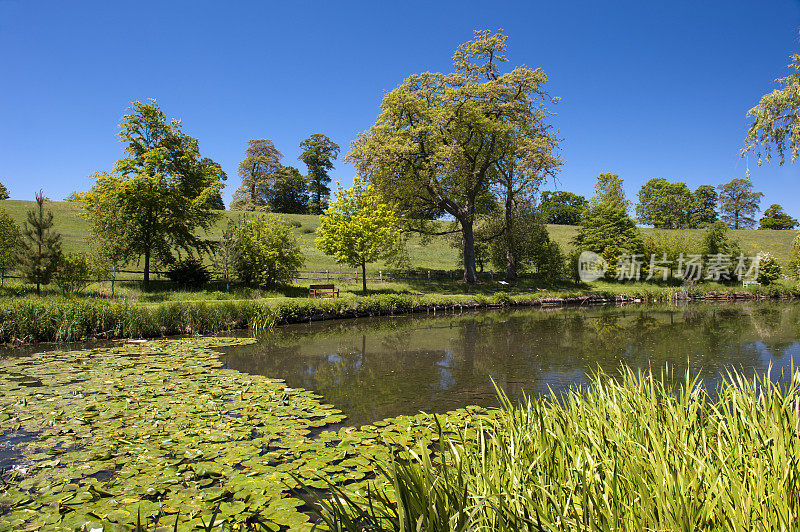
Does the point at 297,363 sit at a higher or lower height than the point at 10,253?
lower

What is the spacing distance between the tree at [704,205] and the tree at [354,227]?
70.0m

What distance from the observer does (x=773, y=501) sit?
2354 millimetres

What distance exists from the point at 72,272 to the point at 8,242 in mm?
3698

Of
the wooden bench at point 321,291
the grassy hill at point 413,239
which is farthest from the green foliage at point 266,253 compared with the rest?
the grassy hill at point 413,239

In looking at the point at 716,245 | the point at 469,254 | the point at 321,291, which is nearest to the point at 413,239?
the point at 469,254

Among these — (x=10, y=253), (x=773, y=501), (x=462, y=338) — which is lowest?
(x=462, y=338)

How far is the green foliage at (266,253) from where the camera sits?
78.6ft

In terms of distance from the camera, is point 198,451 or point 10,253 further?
point 10,253

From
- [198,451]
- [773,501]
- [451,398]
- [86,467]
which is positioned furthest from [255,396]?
[773,501]

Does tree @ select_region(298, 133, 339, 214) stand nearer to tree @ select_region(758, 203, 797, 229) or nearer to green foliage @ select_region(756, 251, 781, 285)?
green foliage @ select_region(756, 251, 781, 285)

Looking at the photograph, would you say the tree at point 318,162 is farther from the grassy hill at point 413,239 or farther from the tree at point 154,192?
the tree at point 154,192

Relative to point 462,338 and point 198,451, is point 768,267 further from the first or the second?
point 198,451

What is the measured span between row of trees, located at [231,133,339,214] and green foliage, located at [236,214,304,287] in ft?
137

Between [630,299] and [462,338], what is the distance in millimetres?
21489
